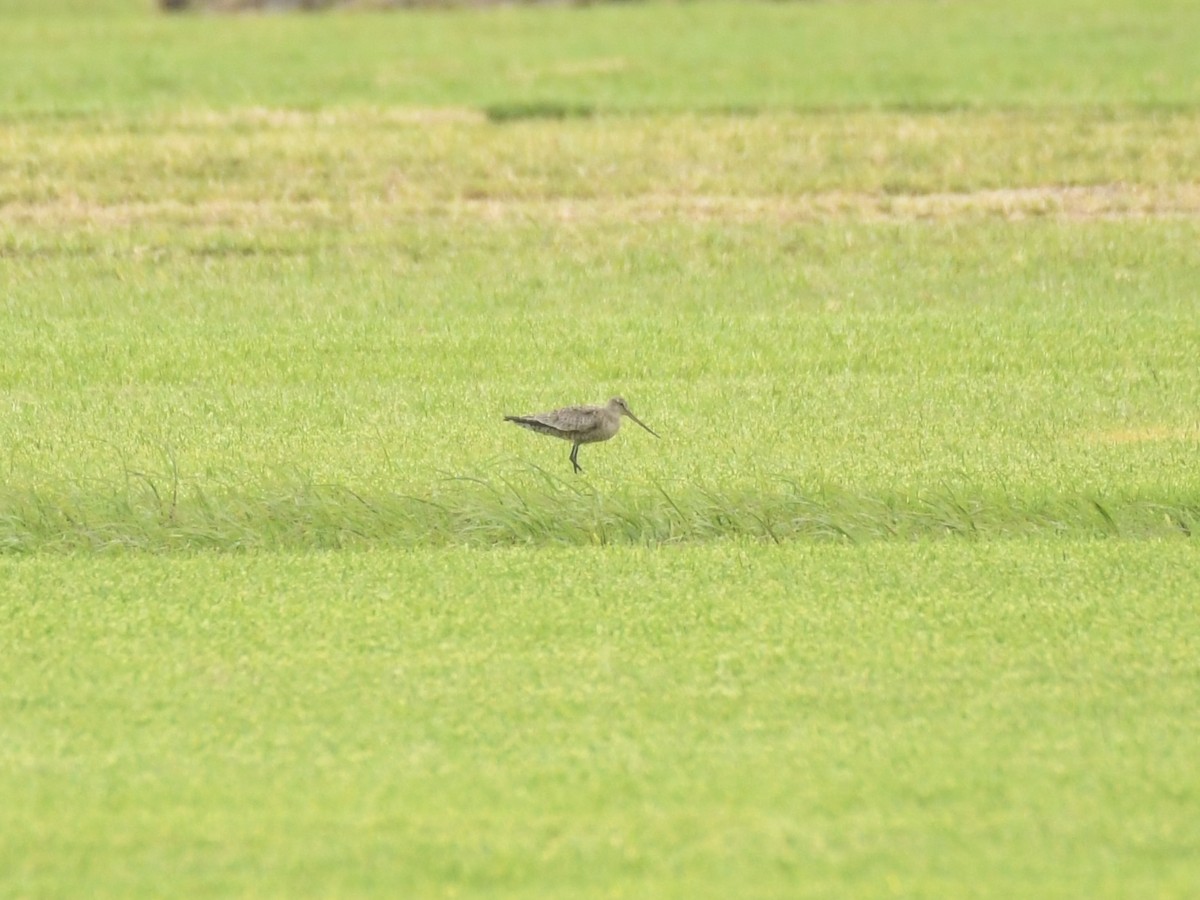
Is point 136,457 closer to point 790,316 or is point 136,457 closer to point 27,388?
point 27,388

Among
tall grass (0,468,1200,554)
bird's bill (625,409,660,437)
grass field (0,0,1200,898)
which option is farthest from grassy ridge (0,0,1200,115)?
tall grass (0,468,1200,554)

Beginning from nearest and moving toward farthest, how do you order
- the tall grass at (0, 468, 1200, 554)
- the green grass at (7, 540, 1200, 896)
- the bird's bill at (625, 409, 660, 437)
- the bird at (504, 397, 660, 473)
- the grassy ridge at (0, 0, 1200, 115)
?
the green grass at (7, 540, 1200, 896)
the tall grass at (0, 468, 1200, 554)
the bird at (504, 397, 660, 473)
the bird's bill at (625, 409, 660, 437)
the grassy ridge at (0, 0, 1200, 115)

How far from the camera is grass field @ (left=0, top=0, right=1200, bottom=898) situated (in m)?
6.09

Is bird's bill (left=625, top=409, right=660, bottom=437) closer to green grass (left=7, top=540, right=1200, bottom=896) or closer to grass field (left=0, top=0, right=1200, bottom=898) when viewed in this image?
grass field (left=0, top=0, right=1200, bottom=898)

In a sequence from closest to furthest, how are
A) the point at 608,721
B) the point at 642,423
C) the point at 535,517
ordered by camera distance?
the point at 608,721 → the point at 535,517 → the point at 642,423

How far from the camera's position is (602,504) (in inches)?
372

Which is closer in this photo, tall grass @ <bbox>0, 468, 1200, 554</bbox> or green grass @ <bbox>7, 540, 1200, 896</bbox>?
green grass @ <bbox>7, 540, 1200, 896</bbox>

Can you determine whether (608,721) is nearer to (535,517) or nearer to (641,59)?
(535,517)

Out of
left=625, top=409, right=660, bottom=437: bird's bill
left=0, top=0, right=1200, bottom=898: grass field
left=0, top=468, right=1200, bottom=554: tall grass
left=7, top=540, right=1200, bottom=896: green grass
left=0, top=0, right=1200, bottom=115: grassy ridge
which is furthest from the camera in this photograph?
left=0, top=0, right=1200, bottom=115: grassy ridge

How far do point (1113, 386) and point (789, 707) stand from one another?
593 centimetres

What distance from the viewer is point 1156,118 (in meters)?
21.9

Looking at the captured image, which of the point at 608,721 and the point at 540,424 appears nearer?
the point at 608,721

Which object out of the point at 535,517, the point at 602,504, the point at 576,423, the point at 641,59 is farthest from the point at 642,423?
the point at 641,59

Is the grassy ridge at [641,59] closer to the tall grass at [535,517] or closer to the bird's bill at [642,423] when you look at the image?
the bird's bill at [642,423]
